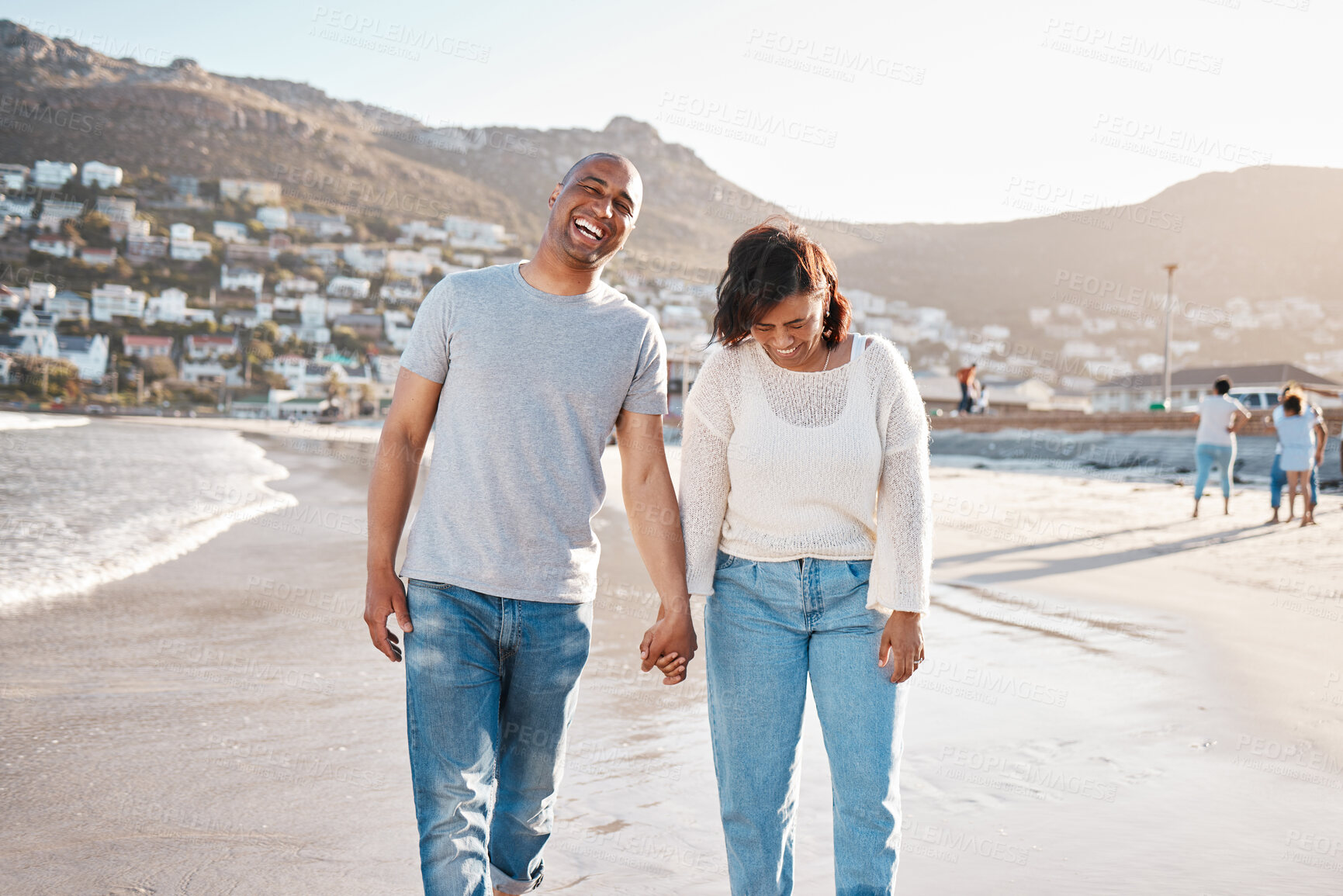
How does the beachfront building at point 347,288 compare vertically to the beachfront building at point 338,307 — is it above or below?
above

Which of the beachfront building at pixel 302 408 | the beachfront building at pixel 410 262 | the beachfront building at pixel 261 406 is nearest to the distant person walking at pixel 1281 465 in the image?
the beachfront building at pixel 302 408

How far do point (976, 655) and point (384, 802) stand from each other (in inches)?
133

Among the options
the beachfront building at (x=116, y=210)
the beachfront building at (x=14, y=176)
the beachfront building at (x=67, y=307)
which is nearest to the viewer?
the beachfront building at (x=67, y=307)

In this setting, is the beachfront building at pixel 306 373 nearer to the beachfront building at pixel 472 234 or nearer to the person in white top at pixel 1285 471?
the beachfront building at pixel 472 234

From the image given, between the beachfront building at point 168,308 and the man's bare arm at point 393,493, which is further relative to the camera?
the beachfront building at point 168,308

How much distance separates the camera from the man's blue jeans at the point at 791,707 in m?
2.03

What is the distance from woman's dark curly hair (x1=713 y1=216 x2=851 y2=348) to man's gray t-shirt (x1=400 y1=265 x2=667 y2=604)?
313mm

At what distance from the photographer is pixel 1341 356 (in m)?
128

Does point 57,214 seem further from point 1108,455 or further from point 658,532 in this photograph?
point 658,532

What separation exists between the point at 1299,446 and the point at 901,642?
11.2 m

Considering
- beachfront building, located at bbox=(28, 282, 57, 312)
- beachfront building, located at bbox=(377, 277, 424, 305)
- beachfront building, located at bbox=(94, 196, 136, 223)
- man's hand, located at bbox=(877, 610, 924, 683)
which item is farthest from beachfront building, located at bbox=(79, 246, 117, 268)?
man's hand, located at bbox=(877, 610, 924, 683)

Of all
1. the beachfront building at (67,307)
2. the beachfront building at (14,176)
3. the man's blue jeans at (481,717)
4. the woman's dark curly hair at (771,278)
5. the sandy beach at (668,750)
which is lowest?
the sandy beach at (668,750)

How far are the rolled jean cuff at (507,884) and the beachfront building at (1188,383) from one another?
173 feet

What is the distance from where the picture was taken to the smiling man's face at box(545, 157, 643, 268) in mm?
2268
